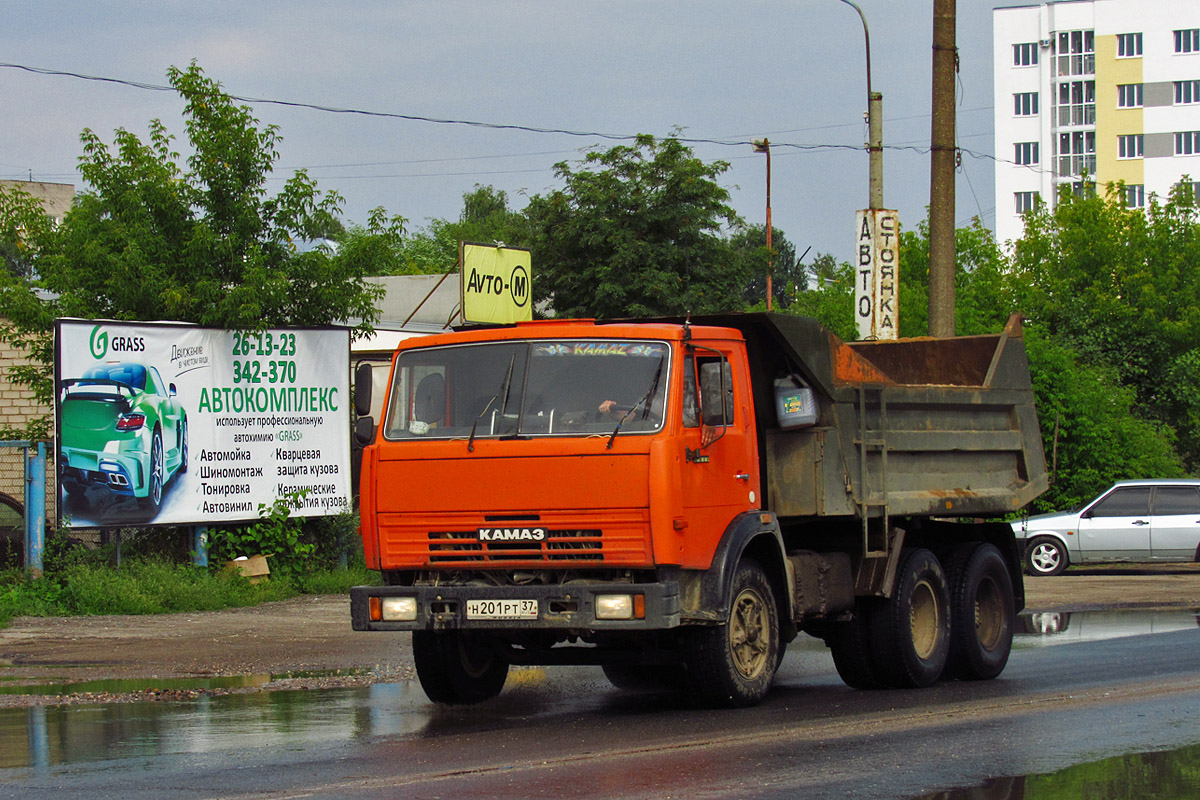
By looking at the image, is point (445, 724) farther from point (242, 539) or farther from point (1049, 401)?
point (1049, 401)

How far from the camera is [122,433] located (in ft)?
53.1

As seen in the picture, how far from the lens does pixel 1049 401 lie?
2741cm

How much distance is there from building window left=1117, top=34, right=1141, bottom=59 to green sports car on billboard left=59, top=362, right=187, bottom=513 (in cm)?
8251

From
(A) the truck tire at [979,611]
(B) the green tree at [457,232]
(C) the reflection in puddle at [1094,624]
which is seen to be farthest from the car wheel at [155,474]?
(B) the green tree at [457,232]

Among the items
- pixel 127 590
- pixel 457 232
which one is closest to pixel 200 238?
pixel 127 590

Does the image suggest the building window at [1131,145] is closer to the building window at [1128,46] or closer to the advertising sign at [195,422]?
the building window at [1128,46]

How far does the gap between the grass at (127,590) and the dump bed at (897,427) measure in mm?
8029

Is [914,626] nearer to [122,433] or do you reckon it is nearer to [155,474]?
[155,474]

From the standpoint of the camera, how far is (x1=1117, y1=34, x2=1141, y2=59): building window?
287ft

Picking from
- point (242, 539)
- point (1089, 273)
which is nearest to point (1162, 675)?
point (242, 539)

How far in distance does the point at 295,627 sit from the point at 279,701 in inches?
181

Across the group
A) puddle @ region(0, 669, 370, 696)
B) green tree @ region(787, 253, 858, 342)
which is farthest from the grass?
green tree @ region(787, 253, 858, 342)

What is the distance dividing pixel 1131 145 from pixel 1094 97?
423 cm

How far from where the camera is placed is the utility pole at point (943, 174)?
17.2m
